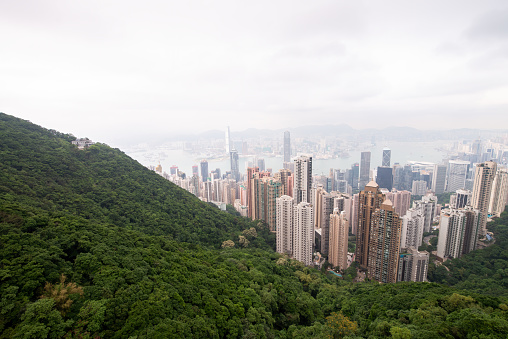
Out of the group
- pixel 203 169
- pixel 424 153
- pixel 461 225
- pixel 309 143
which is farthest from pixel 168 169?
pixel 424 153

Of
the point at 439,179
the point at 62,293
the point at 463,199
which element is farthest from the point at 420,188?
the point at 62,293

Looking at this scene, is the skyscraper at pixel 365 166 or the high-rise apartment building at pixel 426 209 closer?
the high-rise apartment building at pixel 426 209

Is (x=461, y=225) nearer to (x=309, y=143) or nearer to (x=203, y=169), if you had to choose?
(x=203, y=169)

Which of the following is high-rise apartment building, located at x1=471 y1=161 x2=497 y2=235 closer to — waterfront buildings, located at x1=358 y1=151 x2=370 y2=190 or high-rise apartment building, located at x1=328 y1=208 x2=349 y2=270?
high-rise apartment building, located at x1=328 y1=208 x2=349 y2=270

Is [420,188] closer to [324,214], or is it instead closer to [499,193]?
[499,193]

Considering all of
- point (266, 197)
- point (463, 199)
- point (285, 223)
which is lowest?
point (285, 223)

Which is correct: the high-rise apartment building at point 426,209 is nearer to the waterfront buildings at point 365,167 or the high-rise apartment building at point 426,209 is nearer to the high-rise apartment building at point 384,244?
the high-rise apartment building at point 384,244

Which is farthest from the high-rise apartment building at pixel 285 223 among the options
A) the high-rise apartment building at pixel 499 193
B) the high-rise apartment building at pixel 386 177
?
A: the high-rise apartment building at pixel 386 177
